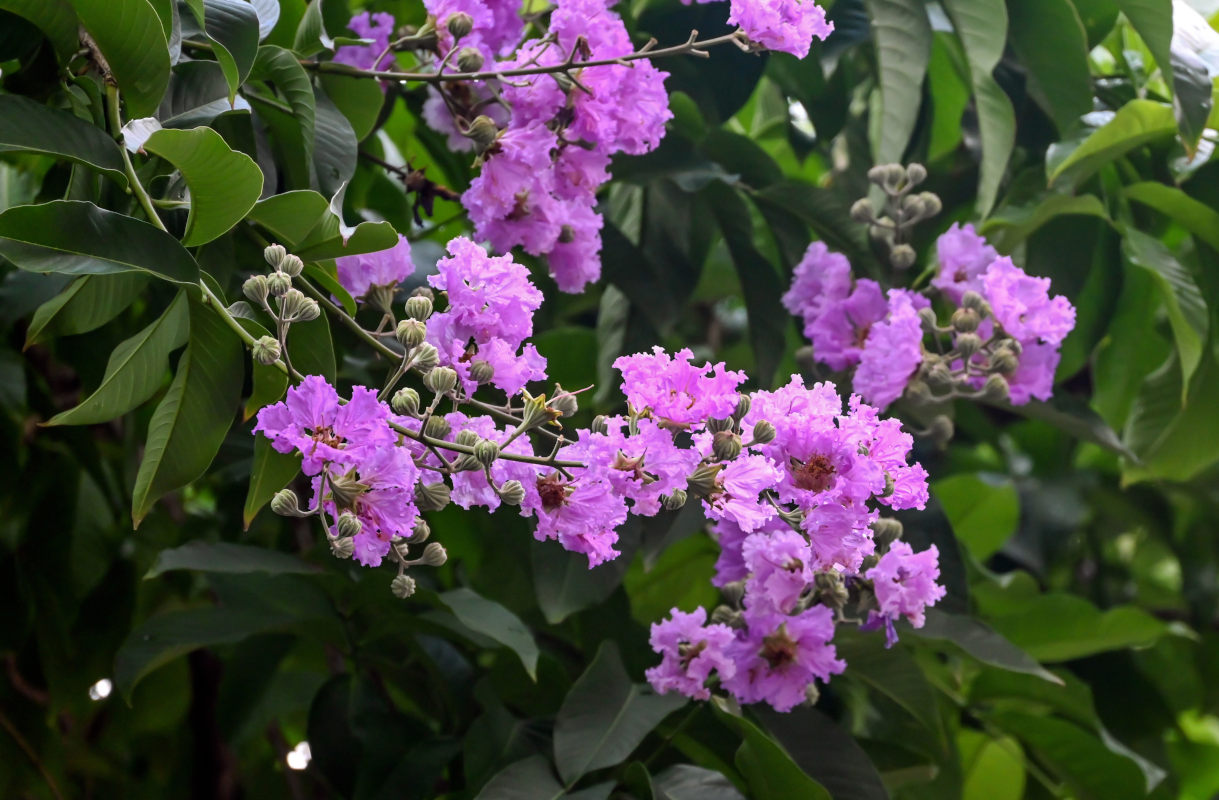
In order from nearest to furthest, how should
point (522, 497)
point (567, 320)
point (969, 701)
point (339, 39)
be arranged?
point (522, 497)
point (339, 39)
point (969, 701)
point (567, 320)

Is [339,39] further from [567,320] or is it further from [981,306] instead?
[567,320]

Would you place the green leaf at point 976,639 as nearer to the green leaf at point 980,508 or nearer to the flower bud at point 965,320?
the flower bud at point 965,320

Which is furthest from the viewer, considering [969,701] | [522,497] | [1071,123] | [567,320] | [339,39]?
[567,320]

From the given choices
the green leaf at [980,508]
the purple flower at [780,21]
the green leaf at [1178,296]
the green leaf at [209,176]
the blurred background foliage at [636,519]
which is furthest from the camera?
the green leaf at [980,508]

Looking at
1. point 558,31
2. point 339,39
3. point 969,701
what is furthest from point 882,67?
point 969,701

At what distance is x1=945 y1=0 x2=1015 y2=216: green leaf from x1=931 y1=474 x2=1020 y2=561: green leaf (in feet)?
1.53

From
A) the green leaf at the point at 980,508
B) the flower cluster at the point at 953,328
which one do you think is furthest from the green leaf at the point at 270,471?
the green leaf at the point at 980,508

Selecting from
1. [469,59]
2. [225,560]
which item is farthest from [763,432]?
[225,560]

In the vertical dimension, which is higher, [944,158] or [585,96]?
[585,96]

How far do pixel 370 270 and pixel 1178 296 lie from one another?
71 cm

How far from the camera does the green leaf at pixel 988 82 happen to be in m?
0.92

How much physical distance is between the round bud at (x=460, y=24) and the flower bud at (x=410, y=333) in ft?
0.96

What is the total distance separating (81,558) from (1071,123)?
1.03 metres

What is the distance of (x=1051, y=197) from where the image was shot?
0.96 meters
